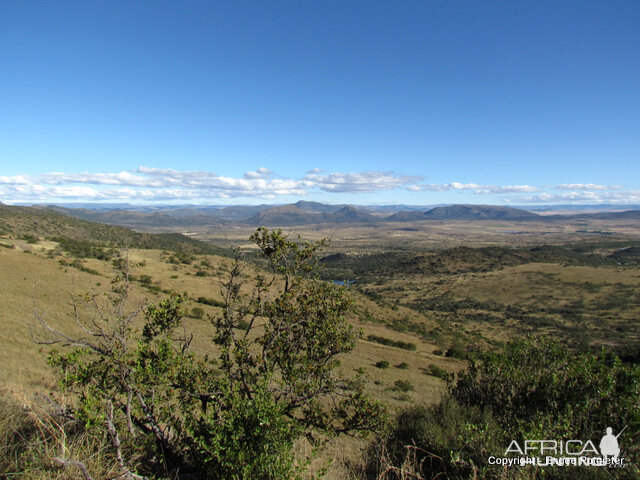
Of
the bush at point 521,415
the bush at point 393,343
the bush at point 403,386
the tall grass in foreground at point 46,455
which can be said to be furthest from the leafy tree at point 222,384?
the bush at point 393,343

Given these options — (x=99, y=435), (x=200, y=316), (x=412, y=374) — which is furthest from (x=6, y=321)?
(x=412, y=374)

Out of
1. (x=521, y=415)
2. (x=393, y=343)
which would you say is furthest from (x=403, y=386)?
(x=393, y=343)

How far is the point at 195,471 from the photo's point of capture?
7.11m

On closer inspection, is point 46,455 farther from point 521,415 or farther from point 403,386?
point 403,386

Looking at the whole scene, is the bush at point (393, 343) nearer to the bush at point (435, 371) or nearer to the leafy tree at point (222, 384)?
the bush at point (435, 371)

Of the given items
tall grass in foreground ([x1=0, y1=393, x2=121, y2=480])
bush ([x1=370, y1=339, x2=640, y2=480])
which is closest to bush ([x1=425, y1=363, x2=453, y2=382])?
bush ([x1=370, y1=339, x2=640, y2=480])

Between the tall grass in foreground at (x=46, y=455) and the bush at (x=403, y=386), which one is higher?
the tall grass in foreground at (x=46, y=455)

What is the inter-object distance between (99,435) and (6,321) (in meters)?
22.4

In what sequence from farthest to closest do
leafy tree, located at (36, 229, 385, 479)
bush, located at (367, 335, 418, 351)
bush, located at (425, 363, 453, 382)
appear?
bush, located at (367, 335, 418, 351), bush, located at (425, 363, 453, 382), leafy tree, located at (36, 229, 385, 479)

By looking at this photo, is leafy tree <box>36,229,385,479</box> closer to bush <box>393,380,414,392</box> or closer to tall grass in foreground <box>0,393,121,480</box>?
tall grass in foreground <box>0,393,121,480</box>

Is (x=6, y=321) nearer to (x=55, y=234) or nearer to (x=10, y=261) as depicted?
(x=10, y=261)

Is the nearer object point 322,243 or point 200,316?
point 322,243

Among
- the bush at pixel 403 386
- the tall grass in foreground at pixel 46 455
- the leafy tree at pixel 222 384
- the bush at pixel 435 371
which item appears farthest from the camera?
the bush at pixel 435 371

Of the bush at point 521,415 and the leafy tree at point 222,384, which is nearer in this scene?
the leafy tree at point 222,384
